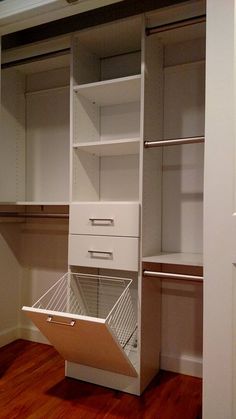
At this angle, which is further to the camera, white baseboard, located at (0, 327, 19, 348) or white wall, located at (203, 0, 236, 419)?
white baseboard, located at (0, 327, 19, 348)

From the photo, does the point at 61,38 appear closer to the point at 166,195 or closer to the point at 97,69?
the point at 97,69

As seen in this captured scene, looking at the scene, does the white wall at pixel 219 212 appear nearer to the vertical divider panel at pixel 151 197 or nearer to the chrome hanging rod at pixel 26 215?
the vertical divider panel at pixel 151 197

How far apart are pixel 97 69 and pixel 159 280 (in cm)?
147

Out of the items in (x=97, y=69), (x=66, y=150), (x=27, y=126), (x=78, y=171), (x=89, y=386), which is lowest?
(x=89, y=386)

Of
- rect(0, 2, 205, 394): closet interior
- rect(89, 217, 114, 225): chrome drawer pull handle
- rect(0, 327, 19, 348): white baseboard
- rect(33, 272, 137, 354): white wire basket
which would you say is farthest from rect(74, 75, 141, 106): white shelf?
rect(0, 327, 19, 348): white baseboard

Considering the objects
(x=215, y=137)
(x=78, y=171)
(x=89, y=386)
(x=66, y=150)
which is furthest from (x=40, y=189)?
(x=215, y=137)

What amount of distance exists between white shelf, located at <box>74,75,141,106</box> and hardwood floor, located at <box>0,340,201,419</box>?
5.74 feet

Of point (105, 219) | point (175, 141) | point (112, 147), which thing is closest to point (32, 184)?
point (112, 147)

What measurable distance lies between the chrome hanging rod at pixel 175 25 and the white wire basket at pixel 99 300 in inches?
55.6

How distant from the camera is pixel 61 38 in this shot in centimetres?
205

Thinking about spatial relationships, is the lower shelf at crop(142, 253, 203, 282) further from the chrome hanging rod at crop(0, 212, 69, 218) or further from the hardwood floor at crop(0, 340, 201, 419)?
the chrome hanging rod at crop(0, 212, 69, 218)

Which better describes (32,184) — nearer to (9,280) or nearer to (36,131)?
(36,131)

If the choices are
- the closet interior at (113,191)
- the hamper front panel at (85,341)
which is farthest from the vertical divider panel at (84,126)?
the hamper front panel at (85,341)

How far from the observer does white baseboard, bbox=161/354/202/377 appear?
2043mm
